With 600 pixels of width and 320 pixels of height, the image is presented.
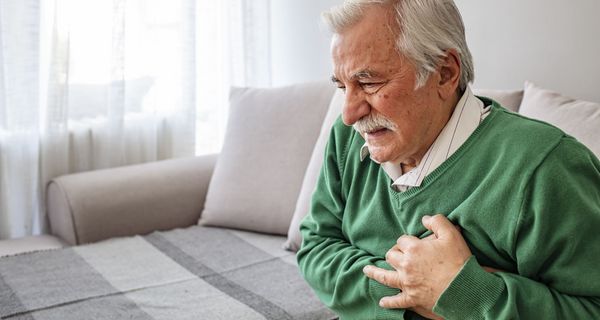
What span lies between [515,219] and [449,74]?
0.90ft

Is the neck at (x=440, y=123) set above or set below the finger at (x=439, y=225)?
above

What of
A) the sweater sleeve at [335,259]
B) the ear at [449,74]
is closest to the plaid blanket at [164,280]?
the sweater sleeve at [335,259]

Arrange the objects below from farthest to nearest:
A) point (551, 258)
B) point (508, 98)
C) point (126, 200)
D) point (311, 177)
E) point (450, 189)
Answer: point (126, 200)
point (311, 177)
point (508, 98)
point (450, 189)
point (551, 258)

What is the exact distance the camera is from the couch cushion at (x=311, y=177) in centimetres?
213

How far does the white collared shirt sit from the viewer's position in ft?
3.96

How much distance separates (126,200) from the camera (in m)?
2.34

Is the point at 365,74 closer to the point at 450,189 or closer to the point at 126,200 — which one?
the point at 450,189

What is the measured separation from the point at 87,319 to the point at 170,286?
27cm

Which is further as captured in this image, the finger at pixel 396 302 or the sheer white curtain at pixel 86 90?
the sheer white curtain at pixel 86 90

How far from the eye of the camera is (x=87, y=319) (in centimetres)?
171

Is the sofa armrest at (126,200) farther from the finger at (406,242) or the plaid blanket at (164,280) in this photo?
the finger at (406,242)

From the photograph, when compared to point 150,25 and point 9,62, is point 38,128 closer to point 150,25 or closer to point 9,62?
point 9,62

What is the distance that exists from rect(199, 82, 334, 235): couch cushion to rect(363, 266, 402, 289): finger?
1.00 meters

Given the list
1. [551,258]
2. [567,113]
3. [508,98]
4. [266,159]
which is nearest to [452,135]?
[551,258]
